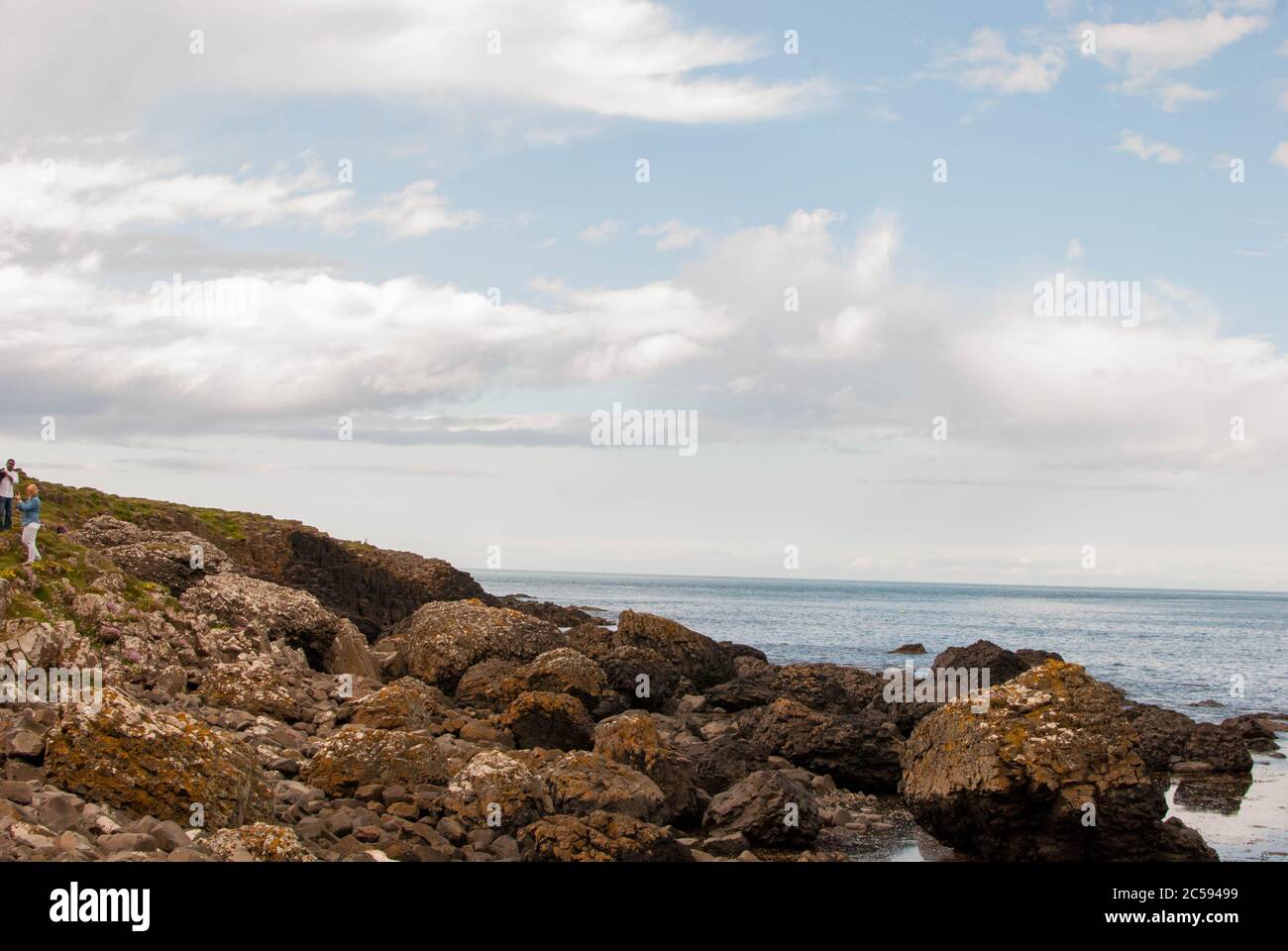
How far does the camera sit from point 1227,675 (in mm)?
51844

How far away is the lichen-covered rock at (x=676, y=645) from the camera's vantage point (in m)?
31.1

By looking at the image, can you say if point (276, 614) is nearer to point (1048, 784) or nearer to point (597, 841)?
point (597, 841)

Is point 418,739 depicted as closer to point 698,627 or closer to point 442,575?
point 442,575

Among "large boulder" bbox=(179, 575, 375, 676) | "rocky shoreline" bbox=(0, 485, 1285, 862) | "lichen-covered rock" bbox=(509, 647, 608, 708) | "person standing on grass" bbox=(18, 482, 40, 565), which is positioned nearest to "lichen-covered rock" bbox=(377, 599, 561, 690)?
"rocky shoreline" bbox=(0, 485, 1285, 862)

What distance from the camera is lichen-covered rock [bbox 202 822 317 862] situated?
10.9 metres

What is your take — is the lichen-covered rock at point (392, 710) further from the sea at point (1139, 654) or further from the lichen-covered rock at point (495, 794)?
the sea at point (1139, 654)

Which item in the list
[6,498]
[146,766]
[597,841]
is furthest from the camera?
[6,498]

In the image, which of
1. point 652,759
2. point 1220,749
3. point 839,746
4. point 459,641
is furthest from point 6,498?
point 1220,749

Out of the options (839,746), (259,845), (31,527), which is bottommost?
(839,746)

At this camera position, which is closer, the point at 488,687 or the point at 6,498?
the point at 488,687

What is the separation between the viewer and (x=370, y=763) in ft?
50.1

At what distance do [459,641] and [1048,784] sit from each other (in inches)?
624

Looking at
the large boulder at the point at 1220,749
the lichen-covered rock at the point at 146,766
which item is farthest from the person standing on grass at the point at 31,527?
the large boulder at the point at 1220,749

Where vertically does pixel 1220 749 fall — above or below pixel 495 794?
below
